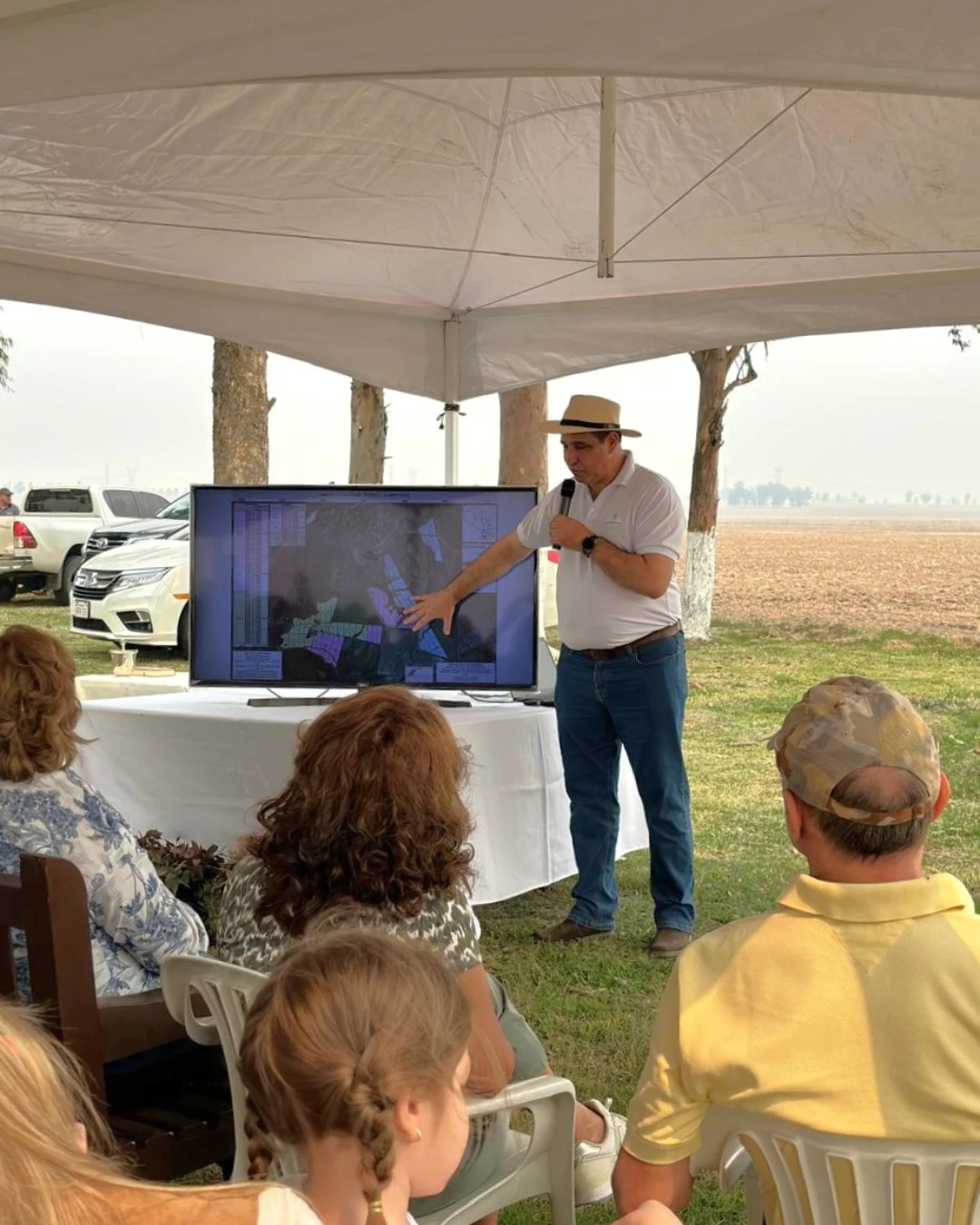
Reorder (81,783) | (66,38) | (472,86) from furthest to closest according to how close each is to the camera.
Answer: (472,86) → (81,783) → (66,38)

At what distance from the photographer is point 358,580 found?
451 centimetres

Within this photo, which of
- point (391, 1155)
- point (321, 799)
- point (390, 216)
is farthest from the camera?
point (390, 216)

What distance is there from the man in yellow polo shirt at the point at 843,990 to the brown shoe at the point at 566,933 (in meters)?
3.13

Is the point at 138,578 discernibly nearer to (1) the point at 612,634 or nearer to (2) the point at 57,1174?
(1) the point at 612,634

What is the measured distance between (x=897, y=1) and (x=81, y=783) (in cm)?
182

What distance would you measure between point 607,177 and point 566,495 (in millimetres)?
1062

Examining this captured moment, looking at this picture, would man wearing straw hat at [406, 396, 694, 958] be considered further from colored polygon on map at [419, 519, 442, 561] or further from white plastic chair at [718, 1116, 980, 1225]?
white plastic chair at [718, 1116, 980, 1225]

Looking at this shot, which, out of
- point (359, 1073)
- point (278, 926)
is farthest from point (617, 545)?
point (359, 1073)

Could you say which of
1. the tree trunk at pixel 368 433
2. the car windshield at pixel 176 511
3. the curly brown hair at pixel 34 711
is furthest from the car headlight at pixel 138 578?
the curly brown hair at pixel 34 711

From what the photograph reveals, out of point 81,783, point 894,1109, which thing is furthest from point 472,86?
point 894,1109

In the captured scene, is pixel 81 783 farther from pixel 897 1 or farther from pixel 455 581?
pixel 455 581

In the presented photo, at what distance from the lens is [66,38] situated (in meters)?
2.19

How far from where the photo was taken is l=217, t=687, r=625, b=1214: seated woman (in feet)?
6.57

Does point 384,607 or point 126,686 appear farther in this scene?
point 126,686
